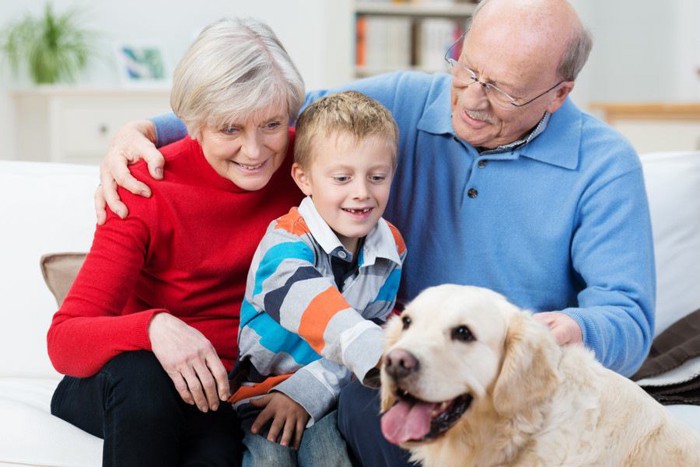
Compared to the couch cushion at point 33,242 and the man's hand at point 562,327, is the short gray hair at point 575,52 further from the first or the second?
the couch cushion at point 33,242

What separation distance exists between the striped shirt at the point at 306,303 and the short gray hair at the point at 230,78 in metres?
0.22

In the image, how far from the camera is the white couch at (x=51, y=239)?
2.14 meters

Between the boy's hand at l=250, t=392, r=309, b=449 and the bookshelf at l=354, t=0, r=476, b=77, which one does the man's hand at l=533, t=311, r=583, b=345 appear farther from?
the bookshelf at l=354, t=0, r=476, b=77

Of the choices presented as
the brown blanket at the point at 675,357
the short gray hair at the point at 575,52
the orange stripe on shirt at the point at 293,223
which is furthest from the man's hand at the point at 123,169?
the brown blanket at the point at 675,357

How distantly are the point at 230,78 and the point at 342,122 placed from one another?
0.75 feet

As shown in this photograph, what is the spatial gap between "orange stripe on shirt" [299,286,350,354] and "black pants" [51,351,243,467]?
0.27 meters

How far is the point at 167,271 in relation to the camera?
5.91ft

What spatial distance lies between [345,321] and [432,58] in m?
3.78

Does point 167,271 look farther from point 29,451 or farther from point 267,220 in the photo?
point 29,451

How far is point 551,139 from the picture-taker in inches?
76.7

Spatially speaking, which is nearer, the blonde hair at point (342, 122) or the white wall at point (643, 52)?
the blonde hair at point (342, 122)

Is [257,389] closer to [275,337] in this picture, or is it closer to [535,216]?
[275,337]

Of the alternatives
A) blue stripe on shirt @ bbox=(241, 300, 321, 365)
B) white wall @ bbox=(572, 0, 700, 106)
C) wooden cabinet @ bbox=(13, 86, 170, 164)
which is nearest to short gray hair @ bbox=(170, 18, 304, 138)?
blue stripe on shirt @ bbox=(241, 300, 321, 365)

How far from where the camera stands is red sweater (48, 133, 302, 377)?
168 centimetres
